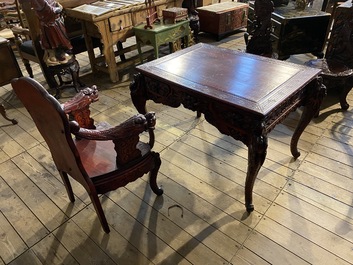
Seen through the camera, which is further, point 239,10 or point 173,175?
point 239,10

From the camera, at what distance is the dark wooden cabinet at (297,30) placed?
10.2 feet

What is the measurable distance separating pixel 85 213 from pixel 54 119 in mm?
859

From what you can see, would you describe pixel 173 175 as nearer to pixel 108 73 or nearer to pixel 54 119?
pixel 54 119

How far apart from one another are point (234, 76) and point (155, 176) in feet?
2.57

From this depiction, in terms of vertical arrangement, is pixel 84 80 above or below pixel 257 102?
below

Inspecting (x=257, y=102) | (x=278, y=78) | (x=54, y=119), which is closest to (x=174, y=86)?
(x=257, y=102)

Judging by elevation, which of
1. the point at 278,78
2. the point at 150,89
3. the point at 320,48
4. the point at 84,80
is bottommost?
the point at 84,80

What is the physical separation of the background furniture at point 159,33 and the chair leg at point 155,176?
2.00 meters

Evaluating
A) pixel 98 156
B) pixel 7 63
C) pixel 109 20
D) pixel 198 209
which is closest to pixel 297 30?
pixel 109 20

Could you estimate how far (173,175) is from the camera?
1.98 meters

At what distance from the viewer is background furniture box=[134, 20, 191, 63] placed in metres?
3.20

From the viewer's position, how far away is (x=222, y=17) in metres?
4.43

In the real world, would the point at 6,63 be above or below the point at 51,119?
below

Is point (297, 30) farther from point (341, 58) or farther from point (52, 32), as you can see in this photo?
point (52, 32)
